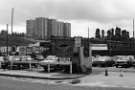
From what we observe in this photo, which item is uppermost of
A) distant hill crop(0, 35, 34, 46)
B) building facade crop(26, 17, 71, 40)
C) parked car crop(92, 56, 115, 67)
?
building facade crop(26, 17, 71, 40)

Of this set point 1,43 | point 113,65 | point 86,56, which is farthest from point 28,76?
point 1,43

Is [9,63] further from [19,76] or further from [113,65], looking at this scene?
[113,65]

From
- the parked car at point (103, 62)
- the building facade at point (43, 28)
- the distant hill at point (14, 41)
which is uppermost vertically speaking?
the building facade at point (43, 28)

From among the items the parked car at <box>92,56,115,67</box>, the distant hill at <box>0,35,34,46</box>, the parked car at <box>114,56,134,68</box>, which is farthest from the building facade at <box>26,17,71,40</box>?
the parked car at <box>114,56,134,68</box>

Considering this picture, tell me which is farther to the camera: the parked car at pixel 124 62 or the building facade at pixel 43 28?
the building facade at pixel 43 28

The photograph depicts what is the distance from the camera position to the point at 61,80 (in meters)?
21.7

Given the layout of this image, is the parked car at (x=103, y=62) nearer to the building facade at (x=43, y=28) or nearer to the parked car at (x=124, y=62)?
the parked car at (x=124, y=62)

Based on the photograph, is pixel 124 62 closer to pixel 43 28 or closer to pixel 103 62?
pixel 103 62

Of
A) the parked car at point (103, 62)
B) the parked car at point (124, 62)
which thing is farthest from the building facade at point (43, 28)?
the parked car at point (124, 62)

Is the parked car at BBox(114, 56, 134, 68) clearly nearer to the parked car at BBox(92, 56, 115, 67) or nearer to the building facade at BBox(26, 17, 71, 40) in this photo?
the parked car at BBox(92, 56, 115, 67)

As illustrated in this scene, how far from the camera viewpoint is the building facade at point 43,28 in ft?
372

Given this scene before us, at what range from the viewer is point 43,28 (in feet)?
405

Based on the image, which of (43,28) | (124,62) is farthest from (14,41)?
(124,62)

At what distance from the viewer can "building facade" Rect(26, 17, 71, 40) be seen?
113 m
